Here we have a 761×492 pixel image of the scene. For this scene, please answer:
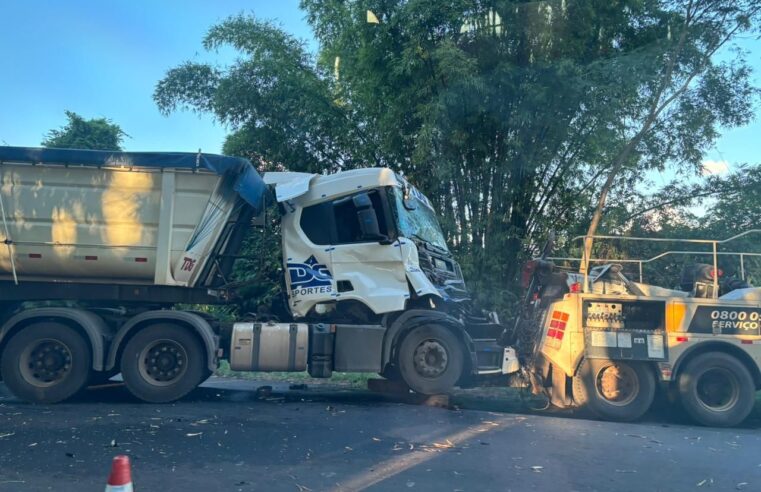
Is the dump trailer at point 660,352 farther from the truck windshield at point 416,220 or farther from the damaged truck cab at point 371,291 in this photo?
the truck windshield at point 416,220

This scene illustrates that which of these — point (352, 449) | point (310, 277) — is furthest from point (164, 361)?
point (352, 449)

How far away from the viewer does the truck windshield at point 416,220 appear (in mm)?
7941

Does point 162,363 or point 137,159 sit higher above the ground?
point 137,159

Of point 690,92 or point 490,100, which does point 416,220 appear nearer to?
point 490,100

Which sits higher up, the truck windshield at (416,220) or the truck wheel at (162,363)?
the truck windshield at (416,220)

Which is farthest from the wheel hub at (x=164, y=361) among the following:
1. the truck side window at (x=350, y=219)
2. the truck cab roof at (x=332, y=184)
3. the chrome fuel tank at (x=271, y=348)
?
the truck side window at (x=350, y=219)

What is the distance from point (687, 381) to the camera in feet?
24.7

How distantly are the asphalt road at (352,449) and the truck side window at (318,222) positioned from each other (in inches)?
86.4

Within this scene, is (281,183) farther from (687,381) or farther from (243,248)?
(687,381)

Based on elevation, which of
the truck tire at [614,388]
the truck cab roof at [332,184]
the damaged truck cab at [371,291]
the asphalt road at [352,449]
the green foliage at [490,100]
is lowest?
the asphalt road at [352,449]

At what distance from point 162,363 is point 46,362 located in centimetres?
141

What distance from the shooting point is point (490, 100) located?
10.9 metres

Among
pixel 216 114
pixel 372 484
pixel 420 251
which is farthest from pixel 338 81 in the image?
pixel 372 484

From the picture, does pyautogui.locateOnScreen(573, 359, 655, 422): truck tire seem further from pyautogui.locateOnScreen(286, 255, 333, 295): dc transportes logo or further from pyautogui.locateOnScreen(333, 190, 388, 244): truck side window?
pyautogui.locateOnScreen(286, 255, 333, 295): dc transportes logo
